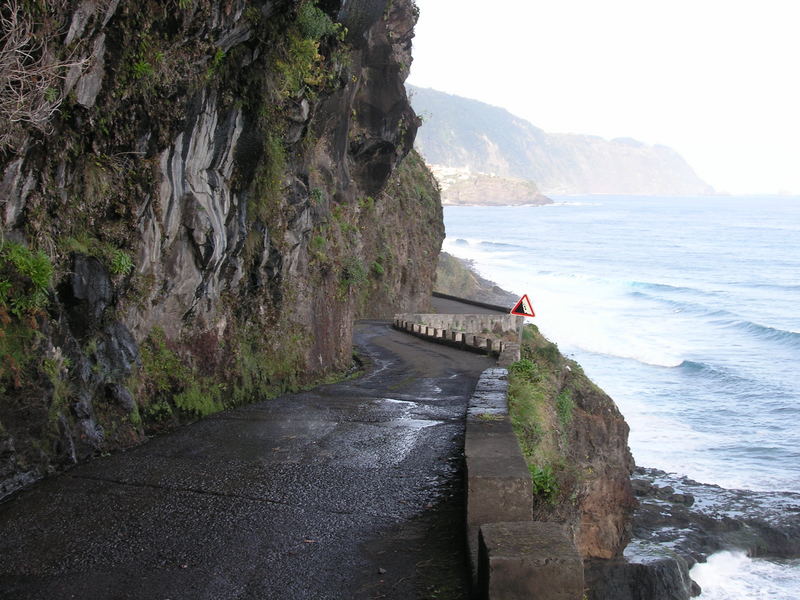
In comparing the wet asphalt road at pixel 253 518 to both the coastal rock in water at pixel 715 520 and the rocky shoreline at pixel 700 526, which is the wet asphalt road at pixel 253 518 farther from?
the coastal rock in water at pixel 715 520

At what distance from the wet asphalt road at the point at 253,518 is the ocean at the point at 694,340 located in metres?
13.1

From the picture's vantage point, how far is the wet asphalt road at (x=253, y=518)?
18.8 ft

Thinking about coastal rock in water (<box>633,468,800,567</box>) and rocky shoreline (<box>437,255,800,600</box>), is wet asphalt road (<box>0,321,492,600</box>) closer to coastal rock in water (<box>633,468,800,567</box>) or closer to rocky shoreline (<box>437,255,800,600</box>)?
rocky shoreline (<box>437,255,800,600</box>)

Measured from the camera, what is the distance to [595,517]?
17.9 metres

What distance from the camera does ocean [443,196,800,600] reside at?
2656 centimetres

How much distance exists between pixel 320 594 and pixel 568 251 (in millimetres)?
97246

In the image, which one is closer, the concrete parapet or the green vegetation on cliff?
the concrete parapet

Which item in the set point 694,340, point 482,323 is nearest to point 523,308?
point 482,323

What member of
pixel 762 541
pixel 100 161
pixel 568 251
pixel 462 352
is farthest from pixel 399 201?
pixel 568 251

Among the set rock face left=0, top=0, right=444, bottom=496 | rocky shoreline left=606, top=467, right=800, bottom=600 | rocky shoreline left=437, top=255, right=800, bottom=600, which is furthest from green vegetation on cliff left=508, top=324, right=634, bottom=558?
rock face left=0, top=0, right=444, bottom=496

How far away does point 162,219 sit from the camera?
10148 mm

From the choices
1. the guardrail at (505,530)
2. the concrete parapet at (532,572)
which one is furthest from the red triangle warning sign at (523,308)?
the concrete parapet at (532,572)

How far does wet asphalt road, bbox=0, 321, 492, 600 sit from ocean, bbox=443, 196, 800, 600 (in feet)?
43.1

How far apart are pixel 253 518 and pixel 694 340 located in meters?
44.6
